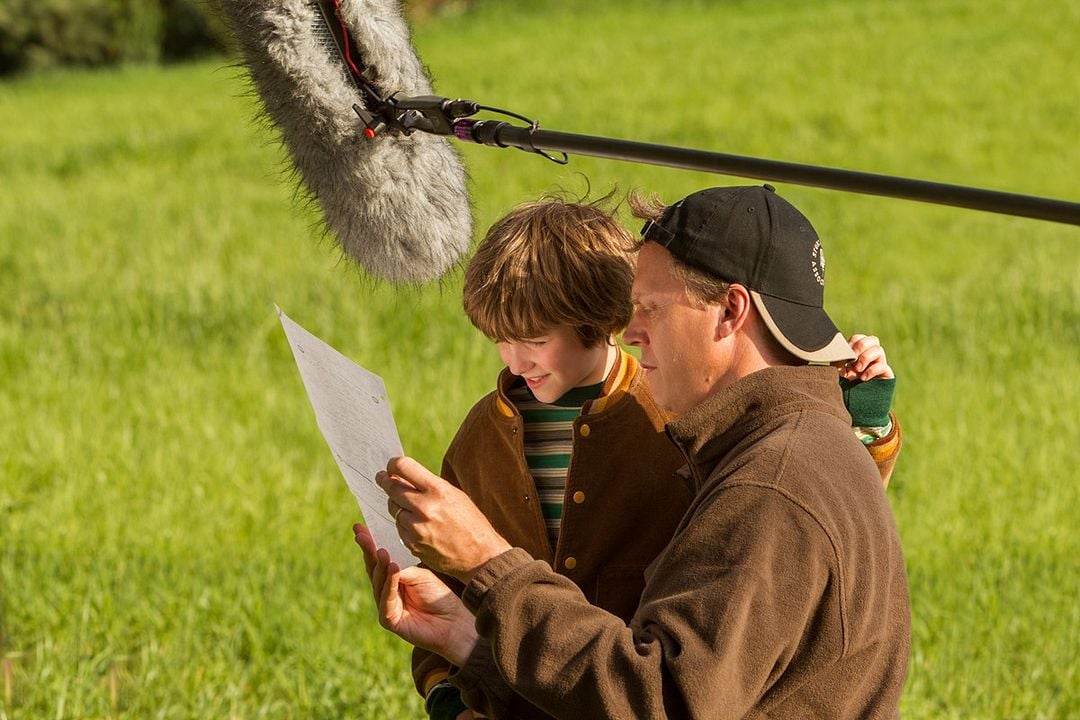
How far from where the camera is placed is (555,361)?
2.31 m

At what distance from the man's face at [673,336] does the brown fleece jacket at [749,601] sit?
46 millimetres

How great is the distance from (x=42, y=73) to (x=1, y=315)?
636 inches

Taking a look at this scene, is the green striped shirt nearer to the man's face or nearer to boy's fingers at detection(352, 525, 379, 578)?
boy's fingers at detection(352, 525, 379, 578)

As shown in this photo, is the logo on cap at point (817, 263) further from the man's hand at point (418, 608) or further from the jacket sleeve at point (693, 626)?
the man's hand at point (418, 608)

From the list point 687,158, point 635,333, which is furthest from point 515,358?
point 687,158

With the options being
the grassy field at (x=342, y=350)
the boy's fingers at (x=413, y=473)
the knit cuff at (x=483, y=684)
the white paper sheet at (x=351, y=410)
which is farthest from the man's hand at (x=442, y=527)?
the grassy field at (x=342, y=350)

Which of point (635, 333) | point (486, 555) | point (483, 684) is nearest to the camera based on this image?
point (486, 555)

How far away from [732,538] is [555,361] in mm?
634

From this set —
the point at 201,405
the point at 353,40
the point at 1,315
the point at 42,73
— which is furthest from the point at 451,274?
the point at 42,73

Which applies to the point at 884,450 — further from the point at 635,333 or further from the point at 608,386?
the point at 635,333

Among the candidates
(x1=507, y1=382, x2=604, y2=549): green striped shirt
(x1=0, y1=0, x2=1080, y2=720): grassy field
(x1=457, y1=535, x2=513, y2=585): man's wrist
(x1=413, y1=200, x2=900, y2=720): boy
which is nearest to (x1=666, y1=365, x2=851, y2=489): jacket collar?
(x1=457, y1=535, x2=513, y2=585): man's wrist

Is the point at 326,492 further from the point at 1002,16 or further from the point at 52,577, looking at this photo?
the point at 1002,16

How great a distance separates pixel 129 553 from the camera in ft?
17.2

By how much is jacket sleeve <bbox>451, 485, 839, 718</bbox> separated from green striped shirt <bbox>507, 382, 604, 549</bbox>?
60 centimetres
